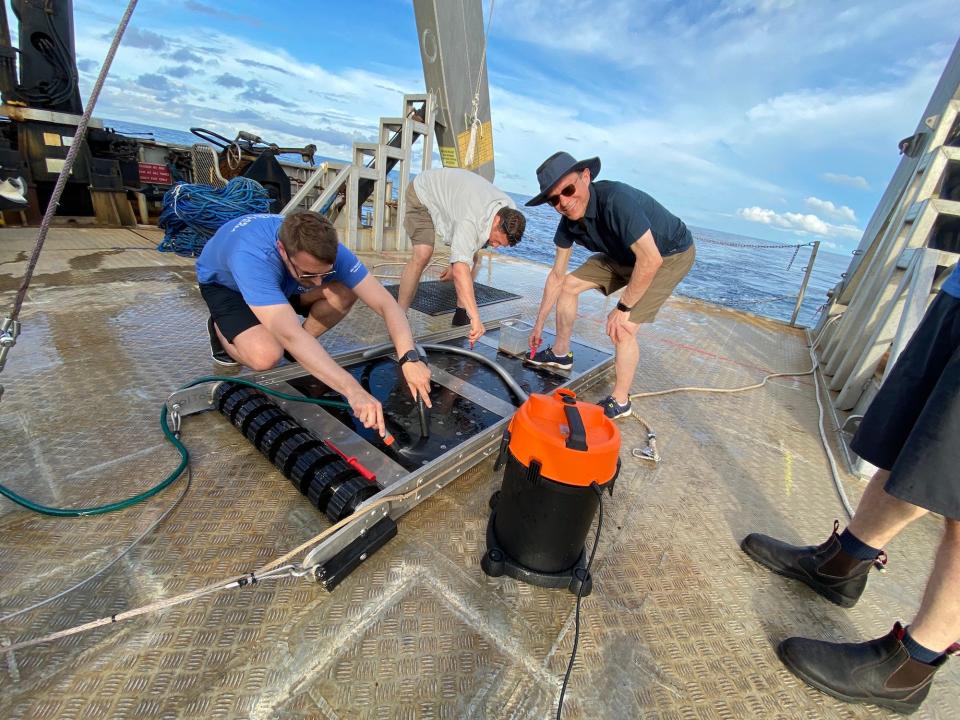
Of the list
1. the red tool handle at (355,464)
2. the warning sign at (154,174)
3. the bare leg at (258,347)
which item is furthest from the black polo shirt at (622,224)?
the warning sign at (154,174)

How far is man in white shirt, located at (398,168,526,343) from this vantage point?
8.59ft

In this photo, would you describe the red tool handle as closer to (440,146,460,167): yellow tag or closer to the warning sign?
(440,146,460,167): yellow tag

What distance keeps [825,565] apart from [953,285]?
37.8 inches

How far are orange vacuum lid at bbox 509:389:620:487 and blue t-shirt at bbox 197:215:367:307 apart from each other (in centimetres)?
107

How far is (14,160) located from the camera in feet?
15.7

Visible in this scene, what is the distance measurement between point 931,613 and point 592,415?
943mm

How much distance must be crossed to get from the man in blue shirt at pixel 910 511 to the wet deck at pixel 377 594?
93 mm

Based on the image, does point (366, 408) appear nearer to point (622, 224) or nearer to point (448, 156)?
point (622, 224)

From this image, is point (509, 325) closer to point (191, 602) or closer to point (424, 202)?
point (424, 202)

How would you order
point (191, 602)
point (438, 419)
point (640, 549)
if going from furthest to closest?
1. point (438, 419)
2. point (640, 549)
3. point (191, 602)

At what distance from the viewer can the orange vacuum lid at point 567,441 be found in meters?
1.12

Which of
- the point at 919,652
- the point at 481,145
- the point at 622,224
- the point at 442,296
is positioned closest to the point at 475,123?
the point at 481,145

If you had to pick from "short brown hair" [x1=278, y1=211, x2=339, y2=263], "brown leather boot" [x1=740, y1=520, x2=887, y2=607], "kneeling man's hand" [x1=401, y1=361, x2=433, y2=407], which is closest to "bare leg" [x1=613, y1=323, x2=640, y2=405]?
"brown leather boot" [x1=740, y1=520, x2=887, y2=607]

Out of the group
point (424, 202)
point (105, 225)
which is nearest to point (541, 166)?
A: point (424, 202)
